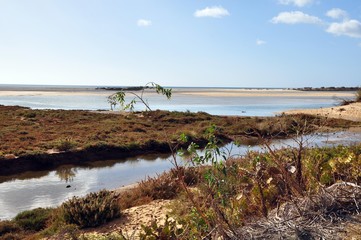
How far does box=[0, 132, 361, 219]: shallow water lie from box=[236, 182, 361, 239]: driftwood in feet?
18.8

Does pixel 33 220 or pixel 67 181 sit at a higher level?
pixel 33 220

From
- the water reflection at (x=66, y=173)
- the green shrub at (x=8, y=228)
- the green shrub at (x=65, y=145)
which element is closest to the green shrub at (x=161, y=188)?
the green shrub at (x=8, y=228)

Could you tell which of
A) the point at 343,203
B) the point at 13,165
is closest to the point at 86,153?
the point at 13,165

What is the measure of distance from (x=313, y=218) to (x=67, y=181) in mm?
11871

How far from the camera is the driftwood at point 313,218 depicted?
12.3 feet

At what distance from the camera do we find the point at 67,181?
1443cm

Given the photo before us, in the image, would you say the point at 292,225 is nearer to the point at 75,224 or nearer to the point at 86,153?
the point at 75,224

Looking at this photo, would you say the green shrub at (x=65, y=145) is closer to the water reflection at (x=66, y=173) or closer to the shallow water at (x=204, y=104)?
the water reflection at (x=66, y=173)

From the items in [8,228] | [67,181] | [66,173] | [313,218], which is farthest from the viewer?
[66,173]

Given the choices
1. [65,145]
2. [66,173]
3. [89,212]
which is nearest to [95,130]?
[65,145]

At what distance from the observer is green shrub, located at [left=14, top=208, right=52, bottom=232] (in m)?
9.00

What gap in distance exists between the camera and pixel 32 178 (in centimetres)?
1512

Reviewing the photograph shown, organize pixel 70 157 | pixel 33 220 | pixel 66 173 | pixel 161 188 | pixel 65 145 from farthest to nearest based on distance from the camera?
pixel 65 145, pixel 70 157, pixel 66 173, pixel 161 188, pixel 33 220

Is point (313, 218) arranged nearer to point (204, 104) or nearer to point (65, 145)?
point (65, 145)
